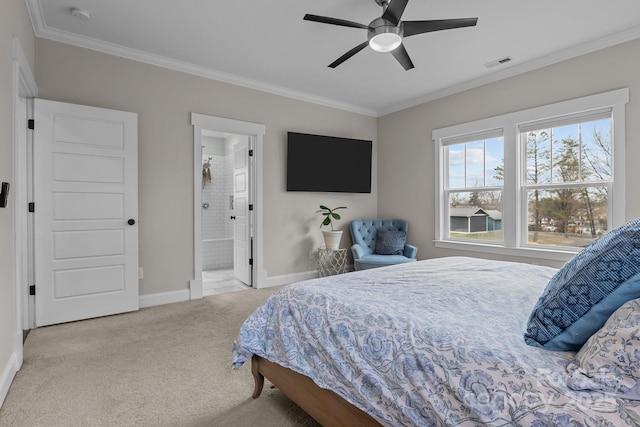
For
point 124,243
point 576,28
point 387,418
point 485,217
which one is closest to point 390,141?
point 485,217

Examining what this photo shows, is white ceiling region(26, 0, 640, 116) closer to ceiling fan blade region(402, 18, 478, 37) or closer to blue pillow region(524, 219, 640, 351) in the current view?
ceiling fan blade region(402, 18, 478, 37)

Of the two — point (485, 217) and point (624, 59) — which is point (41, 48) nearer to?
point (485, 217)

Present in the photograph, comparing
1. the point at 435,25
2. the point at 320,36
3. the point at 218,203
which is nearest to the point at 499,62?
the point at 435,25

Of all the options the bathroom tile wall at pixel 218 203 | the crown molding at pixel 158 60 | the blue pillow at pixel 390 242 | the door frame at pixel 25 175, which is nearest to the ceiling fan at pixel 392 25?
the crown molding at pixel 158 60

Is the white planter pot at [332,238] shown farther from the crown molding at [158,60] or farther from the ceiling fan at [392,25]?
the ceiling fan at [392,25]

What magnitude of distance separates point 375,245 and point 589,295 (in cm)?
395

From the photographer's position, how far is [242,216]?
4719 mm

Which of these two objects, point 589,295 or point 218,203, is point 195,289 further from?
point 589,295

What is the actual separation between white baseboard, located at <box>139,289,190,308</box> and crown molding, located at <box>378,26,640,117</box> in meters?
3.94

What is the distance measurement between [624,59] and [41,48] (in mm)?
5280

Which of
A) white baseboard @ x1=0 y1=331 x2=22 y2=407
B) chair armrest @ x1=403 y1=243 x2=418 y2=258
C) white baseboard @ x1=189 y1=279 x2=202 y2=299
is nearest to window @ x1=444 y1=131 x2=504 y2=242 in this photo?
chair armrest @ x1=403 y1=243 x2=418 y2=258

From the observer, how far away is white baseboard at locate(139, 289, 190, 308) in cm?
356

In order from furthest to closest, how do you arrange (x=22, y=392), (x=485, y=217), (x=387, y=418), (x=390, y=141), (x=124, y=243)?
(x=390, y=141), (x=485, y=217), (x=124, y=243), (x=22, y=392), (x=387, y=418)

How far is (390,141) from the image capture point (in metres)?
5.32
